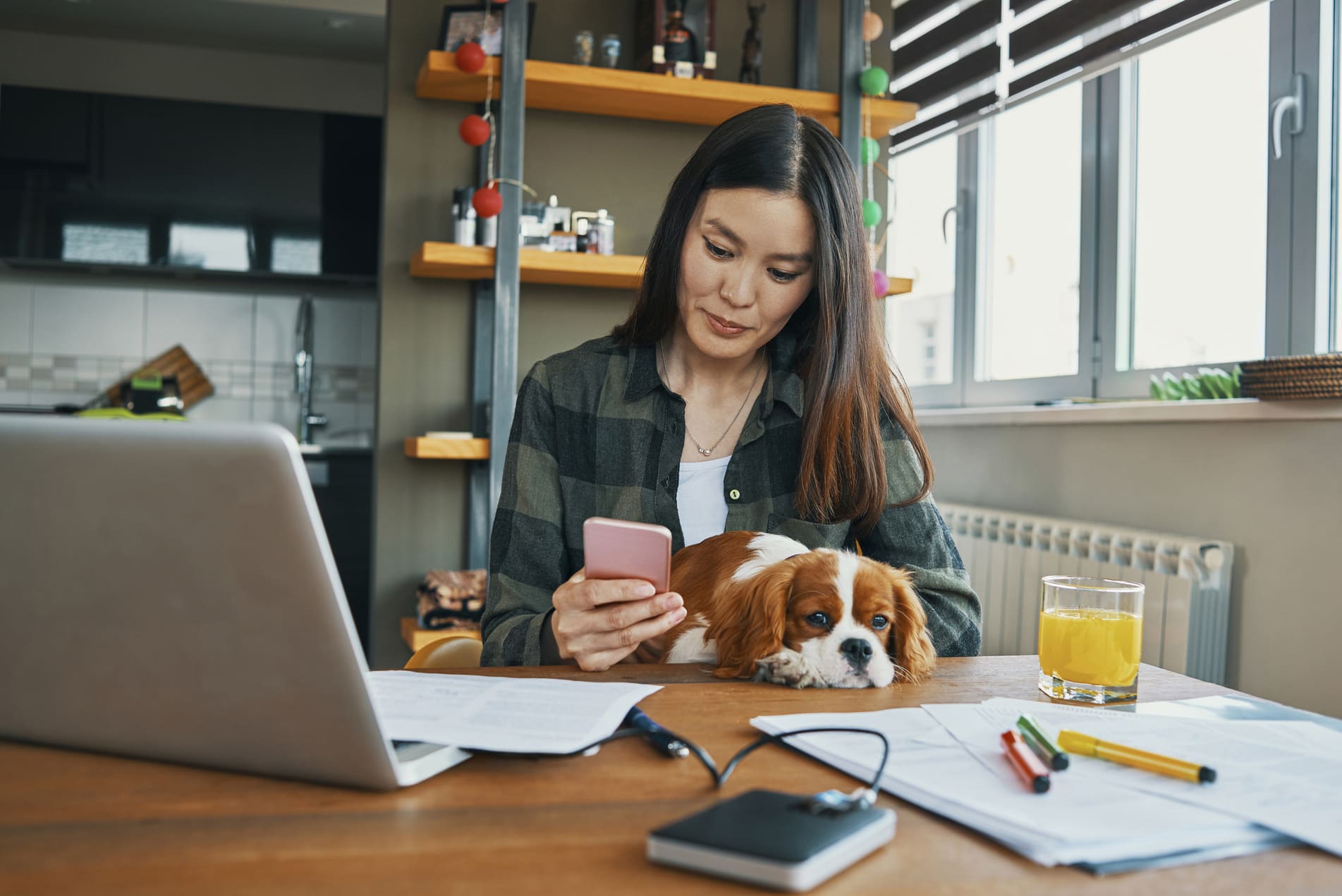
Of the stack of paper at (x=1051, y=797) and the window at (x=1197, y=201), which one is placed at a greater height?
the window at (x=1197, y=201)

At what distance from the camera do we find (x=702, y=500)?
1.48 metres

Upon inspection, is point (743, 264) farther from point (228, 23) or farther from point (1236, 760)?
point (228, 23)

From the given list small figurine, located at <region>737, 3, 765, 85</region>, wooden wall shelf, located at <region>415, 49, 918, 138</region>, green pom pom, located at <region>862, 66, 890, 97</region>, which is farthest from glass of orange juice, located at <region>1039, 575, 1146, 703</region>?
small figurine, located at <region>737, 3, 765, 85</region>

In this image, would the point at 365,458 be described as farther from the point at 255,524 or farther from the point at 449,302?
the point at 255,524

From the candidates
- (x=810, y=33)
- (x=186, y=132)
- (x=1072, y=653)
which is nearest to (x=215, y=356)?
(x=186, y=132)

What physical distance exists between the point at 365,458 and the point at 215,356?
1.06 m

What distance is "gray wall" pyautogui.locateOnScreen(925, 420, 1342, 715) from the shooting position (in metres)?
A: 1.97

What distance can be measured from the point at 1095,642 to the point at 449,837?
0.62 meters

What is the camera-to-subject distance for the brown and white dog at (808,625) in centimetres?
100

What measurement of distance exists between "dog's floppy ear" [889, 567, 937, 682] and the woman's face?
465 mm

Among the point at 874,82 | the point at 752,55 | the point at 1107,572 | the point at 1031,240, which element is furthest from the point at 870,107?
the point at 1107,572

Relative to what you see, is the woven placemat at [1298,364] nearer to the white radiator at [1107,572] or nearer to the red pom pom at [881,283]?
the white radiator at [1107,572]

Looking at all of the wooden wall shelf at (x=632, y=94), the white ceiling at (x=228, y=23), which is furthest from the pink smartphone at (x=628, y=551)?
the white ceiling at (x=228, y=23)

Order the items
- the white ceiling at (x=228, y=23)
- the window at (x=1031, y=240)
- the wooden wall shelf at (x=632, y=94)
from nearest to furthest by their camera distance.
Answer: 1. the wooden wall shelf at (x=632, y=94)
2. the window at (x=1031, y=240)
3. the white ceiling at (x=228, y=23)
